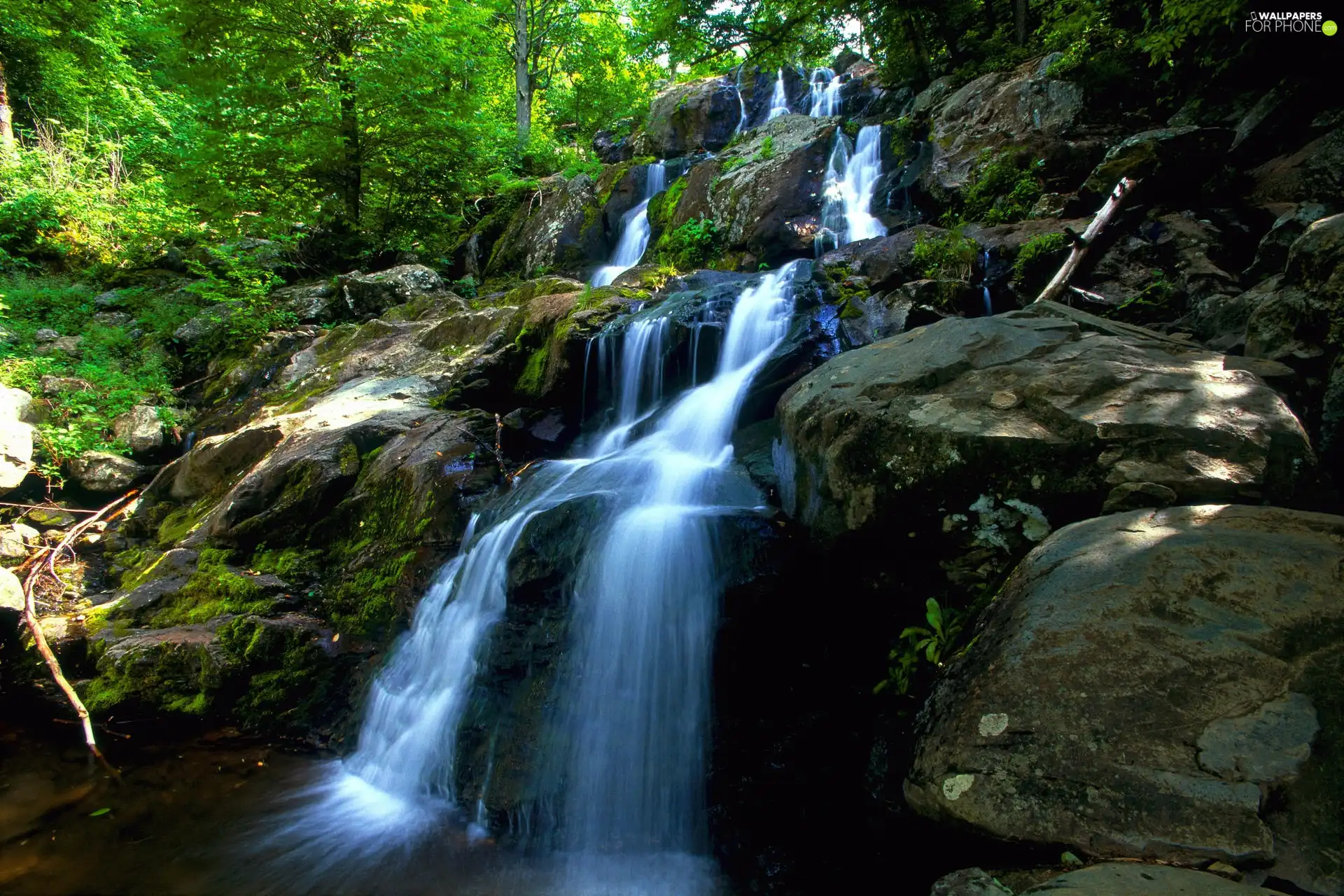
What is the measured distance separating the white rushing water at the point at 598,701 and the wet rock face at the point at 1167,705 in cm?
198

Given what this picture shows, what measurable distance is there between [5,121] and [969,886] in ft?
71.3

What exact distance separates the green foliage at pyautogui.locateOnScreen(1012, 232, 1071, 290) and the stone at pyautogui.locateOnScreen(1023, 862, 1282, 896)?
20.6ft

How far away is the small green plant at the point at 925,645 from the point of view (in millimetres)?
3227

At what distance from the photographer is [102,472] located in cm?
815

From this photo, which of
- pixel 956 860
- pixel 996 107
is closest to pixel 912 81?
pixel 996 107

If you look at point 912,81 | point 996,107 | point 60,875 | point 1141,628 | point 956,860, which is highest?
point 912,81

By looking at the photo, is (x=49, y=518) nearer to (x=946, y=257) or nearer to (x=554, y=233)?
(x=554, y=233)

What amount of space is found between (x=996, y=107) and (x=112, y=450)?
1421 centimetres

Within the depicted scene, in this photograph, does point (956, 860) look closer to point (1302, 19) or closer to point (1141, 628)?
point (1141, 628)

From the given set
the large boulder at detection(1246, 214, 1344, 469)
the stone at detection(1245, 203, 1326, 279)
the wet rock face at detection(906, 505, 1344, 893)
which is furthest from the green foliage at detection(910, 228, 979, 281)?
the wet rock face at detection(906, 505, 1344, 893)

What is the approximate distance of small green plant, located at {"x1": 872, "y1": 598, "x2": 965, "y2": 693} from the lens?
3.23m

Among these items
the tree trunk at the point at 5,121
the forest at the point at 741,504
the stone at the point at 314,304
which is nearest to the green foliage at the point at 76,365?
the forest at the point at 741,504

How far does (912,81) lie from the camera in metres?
11.9

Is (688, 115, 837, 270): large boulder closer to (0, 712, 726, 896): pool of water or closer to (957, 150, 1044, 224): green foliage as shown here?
(957, 150, 1044, 224): green foliage
